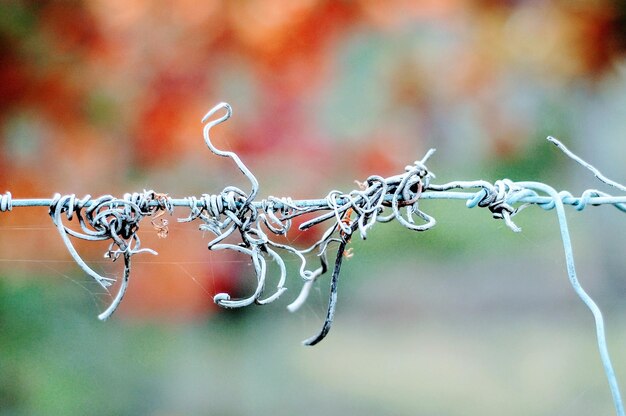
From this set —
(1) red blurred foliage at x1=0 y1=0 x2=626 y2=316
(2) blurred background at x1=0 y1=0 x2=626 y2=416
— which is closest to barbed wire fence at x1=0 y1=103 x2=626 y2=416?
(2) blurred background at x1=0 y1=0 x2=626 y2=416

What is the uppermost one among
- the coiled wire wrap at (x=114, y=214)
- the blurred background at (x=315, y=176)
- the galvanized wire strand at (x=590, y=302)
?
the blurred background at (x=315, y=176)

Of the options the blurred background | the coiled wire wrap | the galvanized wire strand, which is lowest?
the galvanized wire strand

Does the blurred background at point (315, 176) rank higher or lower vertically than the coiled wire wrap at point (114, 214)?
higher

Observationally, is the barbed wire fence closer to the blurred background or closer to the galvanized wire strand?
the galvanized wire strand

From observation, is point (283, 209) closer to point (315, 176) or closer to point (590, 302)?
point (590, 302)

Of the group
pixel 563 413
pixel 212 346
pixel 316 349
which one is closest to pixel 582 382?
pixel 563 413

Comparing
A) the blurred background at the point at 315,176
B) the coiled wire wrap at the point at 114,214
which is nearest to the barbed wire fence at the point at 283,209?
the coiled wire wrap at the point at 114,214

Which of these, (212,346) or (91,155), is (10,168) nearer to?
(91,155)

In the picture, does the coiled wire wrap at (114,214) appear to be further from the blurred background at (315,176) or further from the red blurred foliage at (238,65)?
the red blurred foliage at (238,65)
